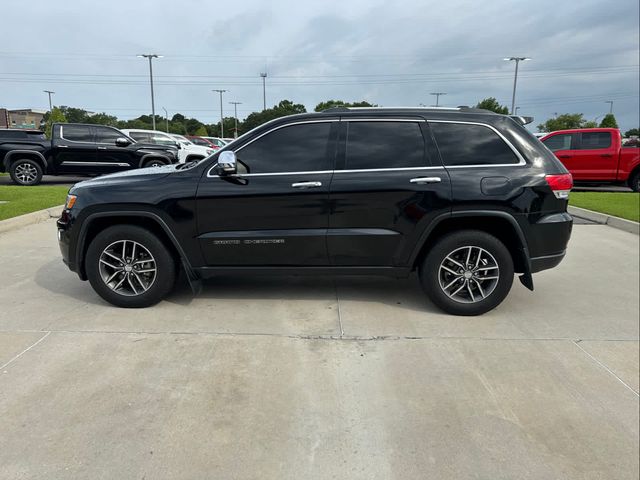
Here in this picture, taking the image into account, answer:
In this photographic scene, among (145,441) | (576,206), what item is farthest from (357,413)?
(576,206)

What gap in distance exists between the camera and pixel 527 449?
8.13ft

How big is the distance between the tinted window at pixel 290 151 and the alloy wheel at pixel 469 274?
4.64 feet

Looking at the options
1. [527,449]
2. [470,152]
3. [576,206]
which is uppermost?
[470,152]

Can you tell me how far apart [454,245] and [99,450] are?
9.97 ft

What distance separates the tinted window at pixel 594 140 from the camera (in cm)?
1277

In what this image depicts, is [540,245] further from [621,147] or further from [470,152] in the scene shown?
[621,147]

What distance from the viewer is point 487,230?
418 centimetres

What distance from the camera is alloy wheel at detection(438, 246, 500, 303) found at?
4.10 metres

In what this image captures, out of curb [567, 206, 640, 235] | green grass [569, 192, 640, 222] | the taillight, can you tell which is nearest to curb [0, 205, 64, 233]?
the taillight

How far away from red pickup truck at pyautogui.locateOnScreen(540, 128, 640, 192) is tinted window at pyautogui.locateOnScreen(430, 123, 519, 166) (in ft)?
33.5

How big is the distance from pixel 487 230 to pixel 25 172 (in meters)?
12.9

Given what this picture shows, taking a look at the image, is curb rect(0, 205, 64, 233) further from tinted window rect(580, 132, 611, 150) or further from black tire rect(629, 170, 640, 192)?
black tire rect(629, 170, 640, 192)

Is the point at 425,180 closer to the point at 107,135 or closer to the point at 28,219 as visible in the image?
the point at 28,219

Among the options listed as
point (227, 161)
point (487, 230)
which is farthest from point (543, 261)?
point (227, 161)
